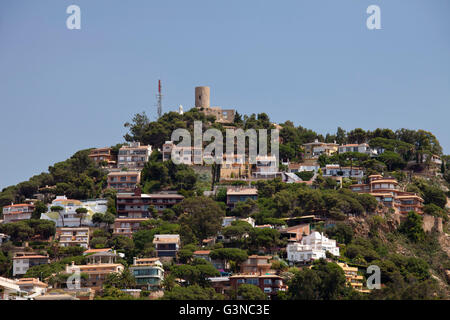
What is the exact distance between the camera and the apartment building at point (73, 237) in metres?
83.5

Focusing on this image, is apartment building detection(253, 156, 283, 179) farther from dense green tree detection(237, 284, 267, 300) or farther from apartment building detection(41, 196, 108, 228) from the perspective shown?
dense green tree detection(237, 284, 267, 300)

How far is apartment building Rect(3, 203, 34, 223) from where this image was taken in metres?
90.5

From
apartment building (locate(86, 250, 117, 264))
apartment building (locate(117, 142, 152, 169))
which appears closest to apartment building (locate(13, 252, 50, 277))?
apartment building (locate(86, 250, 117, 264))

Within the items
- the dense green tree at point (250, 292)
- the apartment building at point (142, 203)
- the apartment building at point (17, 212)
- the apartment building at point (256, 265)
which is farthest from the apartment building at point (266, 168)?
the dense green tree at point (250, 292)

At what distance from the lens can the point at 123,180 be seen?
9688cm

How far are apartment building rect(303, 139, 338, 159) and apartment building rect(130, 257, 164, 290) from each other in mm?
33967

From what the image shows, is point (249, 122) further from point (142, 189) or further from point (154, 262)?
point (154, 262)

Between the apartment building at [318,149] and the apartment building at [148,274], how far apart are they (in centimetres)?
3397

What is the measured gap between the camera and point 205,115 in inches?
4427

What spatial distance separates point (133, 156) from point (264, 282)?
109 feet

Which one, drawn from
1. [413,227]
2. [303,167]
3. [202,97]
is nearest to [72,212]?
[303,167]

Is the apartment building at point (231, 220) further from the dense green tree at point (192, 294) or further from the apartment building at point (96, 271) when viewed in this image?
the dense green tree at point (192, 294)

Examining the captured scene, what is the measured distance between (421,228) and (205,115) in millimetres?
33950
